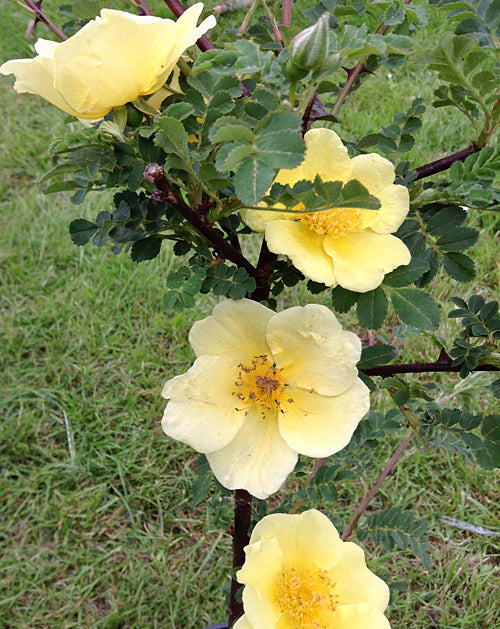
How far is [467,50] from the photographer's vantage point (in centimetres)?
60

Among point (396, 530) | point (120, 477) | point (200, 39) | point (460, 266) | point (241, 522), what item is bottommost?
point (120, 477)

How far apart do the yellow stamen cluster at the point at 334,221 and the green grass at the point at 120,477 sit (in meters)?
0.55

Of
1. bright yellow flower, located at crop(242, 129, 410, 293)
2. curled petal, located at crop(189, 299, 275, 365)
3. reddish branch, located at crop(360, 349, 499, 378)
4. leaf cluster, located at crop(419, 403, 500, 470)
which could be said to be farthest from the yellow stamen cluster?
leaf cluster, located at crop(419, 403, 500, 470)

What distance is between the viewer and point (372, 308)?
0.67m

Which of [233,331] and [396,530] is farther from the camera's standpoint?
[396,530]

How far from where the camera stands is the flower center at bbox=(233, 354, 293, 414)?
71 cm

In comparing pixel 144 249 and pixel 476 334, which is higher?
pixel 144 249

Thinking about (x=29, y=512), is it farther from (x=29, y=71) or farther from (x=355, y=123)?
(x=355, y=123)

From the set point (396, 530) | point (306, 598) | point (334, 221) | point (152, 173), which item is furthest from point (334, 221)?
point (396, 530)

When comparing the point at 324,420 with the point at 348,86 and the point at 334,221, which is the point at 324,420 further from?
the point at 348,86

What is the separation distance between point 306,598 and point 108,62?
25.4 inches

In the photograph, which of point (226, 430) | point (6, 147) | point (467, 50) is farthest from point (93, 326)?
point (467, 50)

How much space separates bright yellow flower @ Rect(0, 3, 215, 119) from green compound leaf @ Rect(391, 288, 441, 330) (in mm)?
325

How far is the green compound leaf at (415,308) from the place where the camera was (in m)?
0.67
